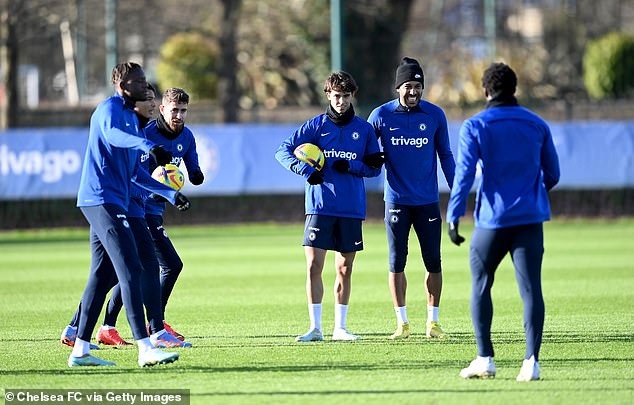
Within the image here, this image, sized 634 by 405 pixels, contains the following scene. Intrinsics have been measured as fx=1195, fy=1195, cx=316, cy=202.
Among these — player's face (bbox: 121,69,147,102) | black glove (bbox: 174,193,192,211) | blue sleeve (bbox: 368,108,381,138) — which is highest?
player's face (bbox: 121,69,147,102)

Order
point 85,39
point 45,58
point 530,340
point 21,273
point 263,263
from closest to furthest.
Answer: point 530,340, point 21,273, point 263,263, point 85,39, point 45,58

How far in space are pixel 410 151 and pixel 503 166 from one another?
2.76 m

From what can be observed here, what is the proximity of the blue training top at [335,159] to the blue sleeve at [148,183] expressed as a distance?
5.04ft

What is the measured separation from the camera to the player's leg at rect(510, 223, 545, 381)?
324 inches

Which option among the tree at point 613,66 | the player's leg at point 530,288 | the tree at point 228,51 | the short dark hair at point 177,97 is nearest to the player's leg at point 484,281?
the player's leg at point 530,288

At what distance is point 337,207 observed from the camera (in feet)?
35.2

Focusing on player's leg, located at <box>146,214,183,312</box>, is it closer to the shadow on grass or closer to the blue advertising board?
the shadow on grass

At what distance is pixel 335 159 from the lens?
10758 millimetres

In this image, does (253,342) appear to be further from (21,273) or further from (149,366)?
(21,273)

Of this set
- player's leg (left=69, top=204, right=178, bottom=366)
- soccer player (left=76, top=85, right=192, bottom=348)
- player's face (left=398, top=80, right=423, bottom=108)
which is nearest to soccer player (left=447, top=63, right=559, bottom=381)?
player's leg (left=69, top=204, right=178, bottom=366)

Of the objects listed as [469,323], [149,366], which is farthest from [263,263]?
[149,366]

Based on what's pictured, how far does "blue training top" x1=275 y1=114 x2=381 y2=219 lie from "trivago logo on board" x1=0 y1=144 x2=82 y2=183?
16929 millimetres

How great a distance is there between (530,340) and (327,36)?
3442 cm

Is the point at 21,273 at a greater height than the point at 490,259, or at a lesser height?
lesser
